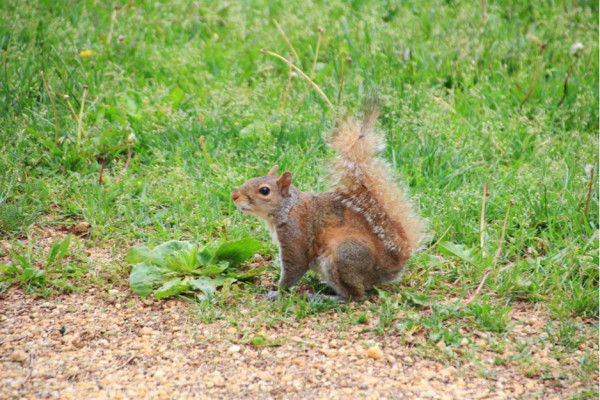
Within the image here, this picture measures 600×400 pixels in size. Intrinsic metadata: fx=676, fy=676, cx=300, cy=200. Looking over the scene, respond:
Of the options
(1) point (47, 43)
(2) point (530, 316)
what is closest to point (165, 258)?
(2) point (530, 316)

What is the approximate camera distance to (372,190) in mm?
3260

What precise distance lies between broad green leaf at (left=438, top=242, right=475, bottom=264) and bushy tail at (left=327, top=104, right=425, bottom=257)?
329mm

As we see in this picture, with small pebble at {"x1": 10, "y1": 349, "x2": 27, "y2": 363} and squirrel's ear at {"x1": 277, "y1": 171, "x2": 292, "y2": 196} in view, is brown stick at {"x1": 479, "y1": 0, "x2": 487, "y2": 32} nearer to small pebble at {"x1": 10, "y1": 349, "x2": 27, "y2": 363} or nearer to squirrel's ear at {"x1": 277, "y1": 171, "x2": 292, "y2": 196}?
squirrel's ear at {"x1": 277, "y1": 171, "x2": 292, "y2": 196}

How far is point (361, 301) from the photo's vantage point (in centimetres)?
329

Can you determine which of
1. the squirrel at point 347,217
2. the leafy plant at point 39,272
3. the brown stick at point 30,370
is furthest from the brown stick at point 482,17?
the brown stick at point 30,370

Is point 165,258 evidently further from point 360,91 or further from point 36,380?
point 360,91

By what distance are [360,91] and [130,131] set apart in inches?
68.0

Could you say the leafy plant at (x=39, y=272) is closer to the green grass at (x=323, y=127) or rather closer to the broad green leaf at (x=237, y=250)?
the green grass at (x=323, y=127)

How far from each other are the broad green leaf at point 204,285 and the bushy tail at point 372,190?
77 centimetres

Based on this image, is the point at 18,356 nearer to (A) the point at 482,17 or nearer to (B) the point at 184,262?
(B) the point at 184,262

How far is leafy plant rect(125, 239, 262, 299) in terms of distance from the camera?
10.8ft

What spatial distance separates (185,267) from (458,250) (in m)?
1.43

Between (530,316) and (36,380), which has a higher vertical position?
(530,316)

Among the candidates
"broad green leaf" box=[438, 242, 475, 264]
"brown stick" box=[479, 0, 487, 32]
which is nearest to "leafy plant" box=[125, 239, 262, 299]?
"broad green leaf" box=[438, 242, 475, 264]
